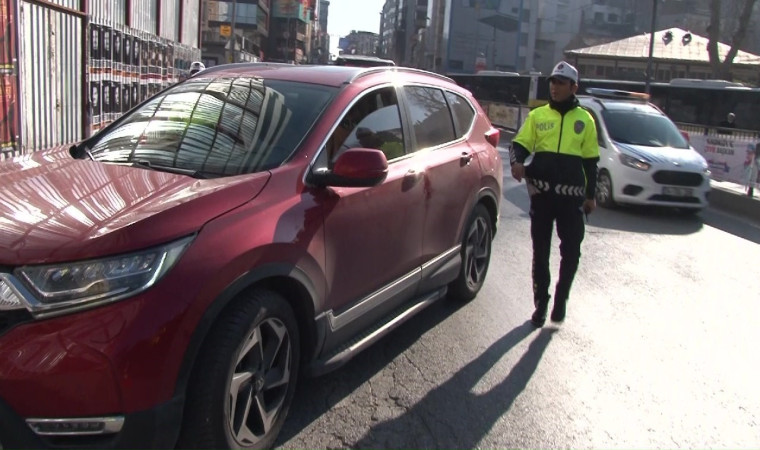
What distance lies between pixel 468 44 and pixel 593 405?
97915 millimetres

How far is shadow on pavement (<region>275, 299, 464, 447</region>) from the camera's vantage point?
3.44 metres

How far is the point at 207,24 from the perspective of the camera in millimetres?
81625

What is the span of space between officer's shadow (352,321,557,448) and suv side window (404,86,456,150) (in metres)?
1.52

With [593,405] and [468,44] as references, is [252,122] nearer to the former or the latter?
[593,405]

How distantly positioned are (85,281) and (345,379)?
1.91 m

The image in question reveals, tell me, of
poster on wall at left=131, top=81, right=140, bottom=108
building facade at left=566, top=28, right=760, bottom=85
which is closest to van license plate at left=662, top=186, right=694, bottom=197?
poster on wall at left=131, top=81, right=140, bottom=108

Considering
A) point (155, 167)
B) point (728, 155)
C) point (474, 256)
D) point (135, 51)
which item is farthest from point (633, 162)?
point (135, 51)

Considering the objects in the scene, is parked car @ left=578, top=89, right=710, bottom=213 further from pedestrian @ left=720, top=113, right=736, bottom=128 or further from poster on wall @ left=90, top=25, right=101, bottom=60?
poster on wall @ left=90, top=25, right=101, bottom=60

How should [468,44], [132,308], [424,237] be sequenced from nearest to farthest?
[132,308] → [424,237] → [468,44]

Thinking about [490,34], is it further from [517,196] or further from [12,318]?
[12,318]

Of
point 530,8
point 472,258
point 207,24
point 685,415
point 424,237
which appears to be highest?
point 530,8

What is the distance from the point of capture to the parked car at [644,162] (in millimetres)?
10250

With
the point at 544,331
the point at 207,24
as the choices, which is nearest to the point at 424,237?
the point at 544,331

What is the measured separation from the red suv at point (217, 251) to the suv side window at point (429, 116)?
2 cm
